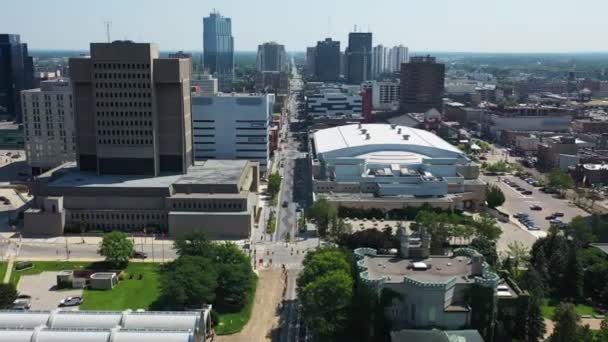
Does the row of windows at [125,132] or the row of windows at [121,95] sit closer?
the row of windows at [121,95]

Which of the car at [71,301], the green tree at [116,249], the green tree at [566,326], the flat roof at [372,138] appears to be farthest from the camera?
the flat roof at [372,138]

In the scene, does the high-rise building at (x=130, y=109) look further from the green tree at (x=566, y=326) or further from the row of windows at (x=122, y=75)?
the green tree at (x=566, y=326)

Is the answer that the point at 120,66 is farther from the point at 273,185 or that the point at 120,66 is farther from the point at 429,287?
the point at 429,287

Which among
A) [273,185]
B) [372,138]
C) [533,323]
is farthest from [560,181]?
[533,323]

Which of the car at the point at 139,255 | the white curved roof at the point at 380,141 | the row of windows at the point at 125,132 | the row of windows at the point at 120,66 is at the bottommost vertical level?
the car at the point at 139,255

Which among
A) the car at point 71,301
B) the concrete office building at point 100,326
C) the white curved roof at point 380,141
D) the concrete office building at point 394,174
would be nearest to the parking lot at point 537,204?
the concrete office building at point 394,174

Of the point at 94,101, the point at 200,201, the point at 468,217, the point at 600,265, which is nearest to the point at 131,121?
the point at 94,101

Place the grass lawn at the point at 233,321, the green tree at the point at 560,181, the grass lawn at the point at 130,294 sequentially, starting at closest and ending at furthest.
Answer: the grass lawn at the point at 233,321, the grass lawn at the point at 130,294, the green tree at the point at 560,181

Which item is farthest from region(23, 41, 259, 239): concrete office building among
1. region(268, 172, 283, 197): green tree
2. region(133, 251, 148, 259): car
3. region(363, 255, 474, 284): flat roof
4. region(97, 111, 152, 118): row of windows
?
region(363, 255, 474, 284): flat roof
